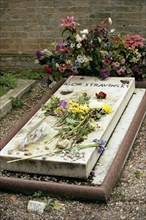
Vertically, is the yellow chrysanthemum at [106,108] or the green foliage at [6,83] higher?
the yellow chrysanthemum at [106,108]

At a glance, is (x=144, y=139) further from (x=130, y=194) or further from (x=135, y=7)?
(x=135, y=7)

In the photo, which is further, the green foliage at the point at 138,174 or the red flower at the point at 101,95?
the red flower at the point at 101,95

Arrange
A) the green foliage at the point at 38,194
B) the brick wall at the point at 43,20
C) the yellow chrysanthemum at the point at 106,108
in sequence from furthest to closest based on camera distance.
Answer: the brick wall at the point at 43,20 < the yellow chrysanthemum at the point at 106,108 < the green foliage at the point at 38,194

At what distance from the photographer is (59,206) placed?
4559 millimetres

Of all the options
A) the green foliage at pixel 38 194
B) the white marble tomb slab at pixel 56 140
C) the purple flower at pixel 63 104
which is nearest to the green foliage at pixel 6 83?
the white marble tomb slab at pixel 56 140

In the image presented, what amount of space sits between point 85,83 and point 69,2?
1737 mm

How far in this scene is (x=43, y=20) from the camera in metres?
7.77

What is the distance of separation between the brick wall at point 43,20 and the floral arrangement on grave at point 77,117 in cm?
197

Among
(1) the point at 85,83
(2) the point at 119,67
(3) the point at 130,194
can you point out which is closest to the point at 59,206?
(3) the point at 130,194

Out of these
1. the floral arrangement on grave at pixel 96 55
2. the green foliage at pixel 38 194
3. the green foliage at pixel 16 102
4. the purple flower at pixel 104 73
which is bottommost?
the green foliage at pixel 38 194

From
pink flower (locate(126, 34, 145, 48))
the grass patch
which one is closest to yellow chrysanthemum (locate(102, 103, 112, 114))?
pink flower (locate(126, 34, 145, 48))

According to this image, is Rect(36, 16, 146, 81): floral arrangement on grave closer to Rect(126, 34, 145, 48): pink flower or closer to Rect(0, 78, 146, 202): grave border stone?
Rect(126, 34, 145, 48): pink flower

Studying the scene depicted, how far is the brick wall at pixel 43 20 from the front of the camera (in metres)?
7.40

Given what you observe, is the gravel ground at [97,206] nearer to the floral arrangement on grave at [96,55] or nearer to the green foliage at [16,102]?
the floral arrangement on grave at [96,55]
